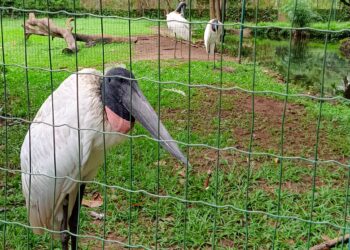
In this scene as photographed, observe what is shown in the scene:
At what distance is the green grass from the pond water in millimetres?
1776

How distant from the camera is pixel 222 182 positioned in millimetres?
4289

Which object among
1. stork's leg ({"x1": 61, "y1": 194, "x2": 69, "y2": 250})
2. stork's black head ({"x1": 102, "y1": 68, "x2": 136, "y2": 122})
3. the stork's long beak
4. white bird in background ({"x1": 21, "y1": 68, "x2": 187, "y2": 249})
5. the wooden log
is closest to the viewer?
the stork's long beak

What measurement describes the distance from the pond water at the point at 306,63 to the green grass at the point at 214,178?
1776 mm

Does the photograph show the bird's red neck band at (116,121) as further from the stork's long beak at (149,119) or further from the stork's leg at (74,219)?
the stork's leg at (74,219)

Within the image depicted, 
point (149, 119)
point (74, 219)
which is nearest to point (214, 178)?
point (74, 219)

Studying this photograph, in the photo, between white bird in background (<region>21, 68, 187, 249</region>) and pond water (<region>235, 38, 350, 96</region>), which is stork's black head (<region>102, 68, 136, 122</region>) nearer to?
white bird in background (<region>21, 68, 187, 249</region>)

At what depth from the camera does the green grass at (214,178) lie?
139 inches

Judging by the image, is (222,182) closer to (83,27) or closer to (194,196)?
(194,196)

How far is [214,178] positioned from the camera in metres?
4.31

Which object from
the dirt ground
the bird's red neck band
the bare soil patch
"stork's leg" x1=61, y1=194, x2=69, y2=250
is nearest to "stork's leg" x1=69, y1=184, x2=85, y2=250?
"stork's leg" x1=61, y1=194, x2=69, y2=250

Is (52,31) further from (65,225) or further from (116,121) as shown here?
(116,121)

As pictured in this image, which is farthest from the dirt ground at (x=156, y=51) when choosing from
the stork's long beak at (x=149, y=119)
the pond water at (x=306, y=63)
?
the stork's long beak at (x=149, y=119)

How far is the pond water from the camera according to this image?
375 inches

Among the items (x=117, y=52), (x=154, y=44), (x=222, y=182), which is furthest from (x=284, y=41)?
(x=222, y=182)
